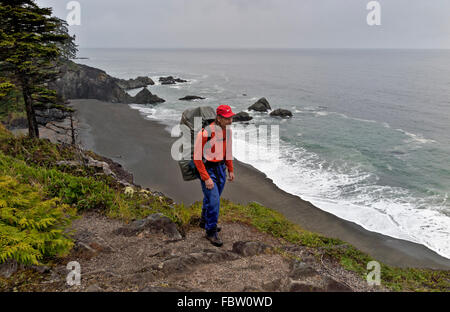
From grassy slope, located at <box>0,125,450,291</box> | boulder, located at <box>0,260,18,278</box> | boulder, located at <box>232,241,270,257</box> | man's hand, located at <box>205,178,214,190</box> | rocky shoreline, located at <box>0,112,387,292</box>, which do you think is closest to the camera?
boulder, located at <box>0,260,18,278</box>

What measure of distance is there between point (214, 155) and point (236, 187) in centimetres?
1167

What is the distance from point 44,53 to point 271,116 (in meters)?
29.4

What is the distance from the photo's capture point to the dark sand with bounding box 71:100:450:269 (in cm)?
1135

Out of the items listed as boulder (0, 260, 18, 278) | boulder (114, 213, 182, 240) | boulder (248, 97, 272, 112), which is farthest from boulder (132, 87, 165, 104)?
boulder (0, 260, 18, 278)

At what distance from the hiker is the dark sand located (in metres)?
8.41

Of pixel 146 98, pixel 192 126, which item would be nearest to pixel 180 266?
pixel 192 126

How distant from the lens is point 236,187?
661 inches

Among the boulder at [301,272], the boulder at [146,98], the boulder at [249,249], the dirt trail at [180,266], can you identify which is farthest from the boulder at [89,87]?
the boulder at [301,272]

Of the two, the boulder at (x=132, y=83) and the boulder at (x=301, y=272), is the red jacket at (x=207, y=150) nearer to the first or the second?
the boulder at (x=301, y=272)

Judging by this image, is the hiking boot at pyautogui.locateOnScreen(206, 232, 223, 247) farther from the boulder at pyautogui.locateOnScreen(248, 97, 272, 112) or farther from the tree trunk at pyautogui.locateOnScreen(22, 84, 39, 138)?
the boulder at pyautogui.locateOnScreen(248, 97, 272, 112)

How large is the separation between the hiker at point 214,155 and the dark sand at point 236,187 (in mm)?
8415

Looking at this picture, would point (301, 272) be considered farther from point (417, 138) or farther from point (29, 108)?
point (417, 138)

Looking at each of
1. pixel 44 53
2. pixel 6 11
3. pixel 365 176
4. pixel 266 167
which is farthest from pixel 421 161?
pixel 6 11
